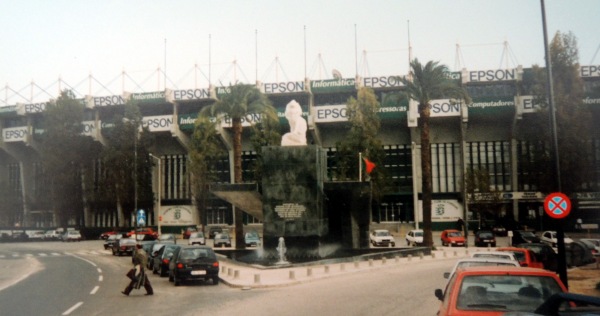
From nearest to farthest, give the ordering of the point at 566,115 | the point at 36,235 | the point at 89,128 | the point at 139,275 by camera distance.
→ 1. the point at 139,275
2. the point at 566,115
3. the point at 89,128
4. the point at 36,235

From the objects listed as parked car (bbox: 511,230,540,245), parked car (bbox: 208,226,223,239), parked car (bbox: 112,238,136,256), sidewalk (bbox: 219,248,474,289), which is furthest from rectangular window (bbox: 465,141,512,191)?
parked car (bbox: 112,238,136,256)

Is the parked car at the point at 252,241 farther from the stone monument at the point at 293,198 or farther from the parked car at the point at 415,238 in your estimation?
the stone monument at the point at 293,198

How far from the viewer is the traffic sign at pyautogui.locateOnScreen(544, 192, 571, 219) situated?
16.2 metres

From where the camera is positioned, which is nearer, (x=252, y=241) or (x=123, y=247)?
(x=123, y=247)

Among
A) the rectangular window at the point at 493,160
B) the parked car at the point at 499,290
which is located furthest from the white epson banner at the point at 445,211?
the parked car at the point at 499,290

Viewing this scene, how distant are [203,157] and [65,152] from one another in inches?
796

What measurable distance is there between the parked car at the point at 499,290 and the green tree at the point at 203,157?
185ft

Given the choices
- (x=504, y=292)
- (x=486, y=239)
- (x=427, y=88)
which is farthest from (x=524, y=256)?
(x=486, y=239)

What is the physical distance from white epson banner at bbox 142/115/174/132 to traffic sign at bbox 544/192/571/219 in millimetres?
57982

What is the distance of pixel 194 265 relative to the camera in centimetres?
2202

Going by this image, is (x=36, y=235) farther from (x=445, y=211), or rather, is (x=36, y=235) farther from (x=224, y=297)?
(x=224, y=297)

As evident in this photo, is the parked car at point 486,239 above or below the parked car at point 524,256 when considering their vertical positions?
below

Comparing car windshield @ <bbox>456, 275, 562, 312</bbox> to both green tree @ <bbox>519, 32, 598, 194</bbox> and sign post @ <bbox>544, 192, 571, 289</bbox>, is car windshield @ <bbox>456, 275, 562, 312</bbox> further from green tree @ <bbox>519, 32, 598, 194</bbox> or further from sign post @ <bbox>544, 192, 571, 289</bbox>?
green tree @ <bbox>519, 32, 598, 194</bbox>

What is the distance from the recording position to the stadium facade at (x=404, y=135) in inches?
2462
